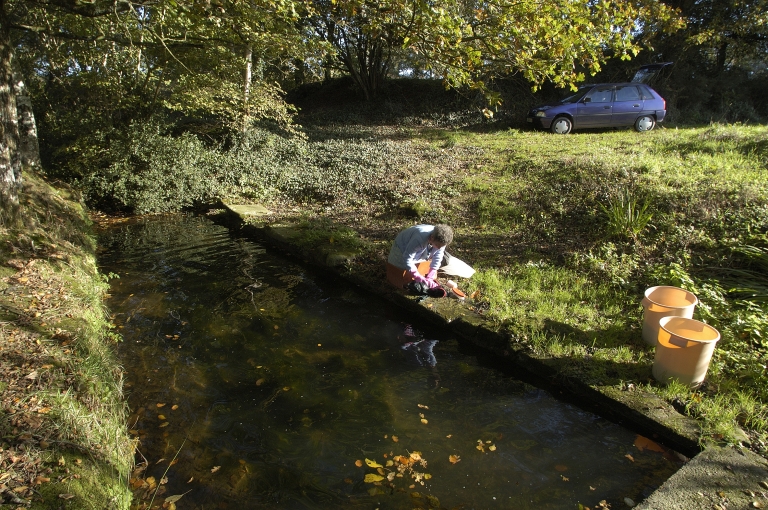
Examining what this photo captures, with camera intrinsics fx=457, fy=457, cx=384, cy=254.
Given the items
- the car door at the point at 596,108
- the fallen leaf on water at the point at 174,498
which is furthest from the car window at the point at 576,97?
the fallen leaf on water at the point at 174,498

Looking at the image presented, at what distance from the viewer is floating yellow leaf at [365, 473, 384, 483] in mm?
3404

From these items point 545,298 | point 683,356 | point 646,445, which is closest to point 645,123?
point 545,298

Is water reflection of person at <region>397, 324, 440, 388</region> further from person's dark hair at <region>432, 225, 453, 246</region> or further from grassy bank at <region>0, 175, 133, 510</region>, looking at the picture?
grassy bank at <region>0, 175, 133, 510</region>

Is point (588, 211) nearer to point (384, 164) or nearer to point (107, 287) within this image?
point (384, 164)

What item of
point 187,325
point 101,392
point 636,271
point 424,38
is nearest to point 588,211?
point 636,271

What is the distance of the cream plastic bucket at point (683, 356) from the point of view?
3877 mm

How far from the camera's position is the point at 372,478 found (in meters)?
3.42

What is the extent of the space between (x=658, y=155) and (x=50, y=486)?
34.3ft

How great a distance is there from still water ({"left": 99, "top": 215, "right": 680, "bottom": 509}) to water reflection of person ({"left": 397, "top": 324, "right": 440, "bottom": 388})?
23 millimetres

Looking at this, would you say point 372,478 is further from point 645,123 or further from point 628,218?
point 645,123

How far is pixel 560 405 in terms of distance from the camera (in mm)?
4273

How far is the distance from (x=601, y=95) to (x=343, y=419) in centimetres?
1285

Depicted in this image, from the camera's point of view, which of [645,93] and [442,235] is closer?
[442,235]

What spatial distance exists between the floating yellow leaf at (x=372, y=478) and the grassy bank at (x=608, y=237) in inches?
83.4
